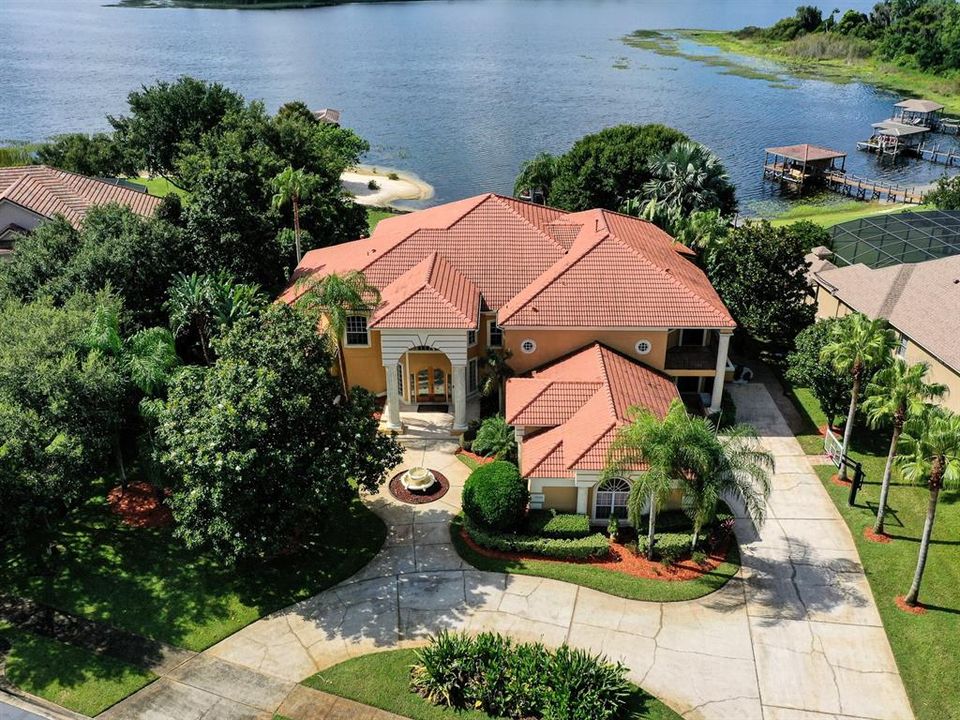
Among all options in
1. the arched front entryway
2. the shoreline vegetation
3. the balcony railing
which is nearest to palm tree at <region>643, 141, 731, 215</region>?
the balcony railing

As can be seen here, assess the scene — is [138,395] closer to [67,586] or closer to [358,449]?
[67,586]

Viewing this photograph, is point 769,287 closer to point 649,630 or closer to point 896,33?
point 649,630

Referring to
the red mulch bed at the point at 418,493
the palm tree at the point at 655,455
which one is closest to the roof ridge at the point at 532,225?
the red mulch bed at the point at 418,493

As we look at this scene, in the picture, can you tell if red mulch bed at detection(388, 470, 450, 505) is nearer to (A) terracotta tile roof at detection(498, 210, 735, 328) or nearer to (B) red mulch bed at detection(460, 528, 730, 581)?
(B) red mulch bed at detection(460, 528, 730, 581)

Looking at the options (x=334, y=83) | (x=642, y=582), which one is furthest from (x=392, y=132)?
(x=642, y=582)

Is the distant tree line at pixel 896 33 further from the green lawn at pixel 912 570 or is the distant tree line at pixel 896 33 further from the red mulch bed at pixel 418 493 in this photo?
the red mulch bed at pixel 418 493
